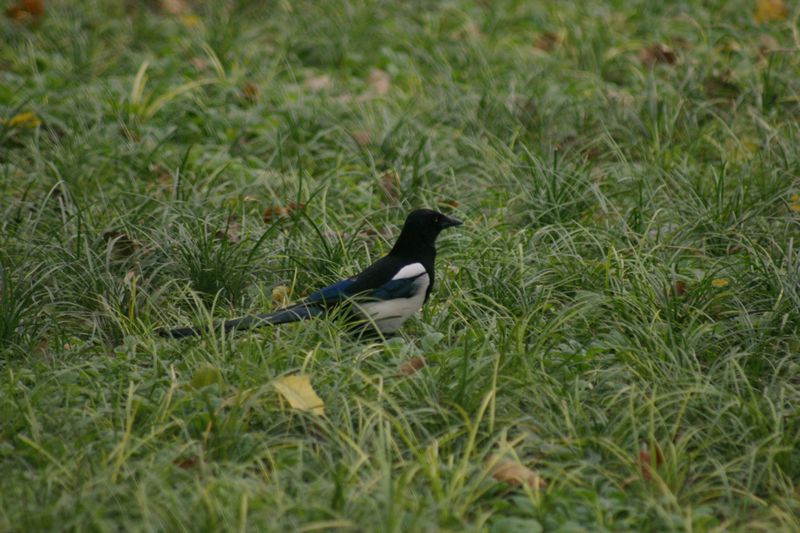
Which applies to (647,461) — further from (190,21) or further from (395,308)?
(190,21)

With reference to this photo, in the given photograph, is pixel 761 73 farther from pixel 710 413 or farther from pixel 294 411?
pixel 294 411

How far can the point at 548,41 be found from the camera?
7.14 m

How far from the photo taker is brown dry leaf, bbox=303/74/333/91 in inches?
248

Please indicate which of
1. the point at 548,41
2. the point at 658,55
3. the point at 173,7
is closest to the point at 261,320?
the point at 658,55

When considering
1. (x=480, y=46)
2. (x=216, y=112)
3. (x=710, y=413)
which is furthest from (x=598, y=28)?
(x=710, y=413)

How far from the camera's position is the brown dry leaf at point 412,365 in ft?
11.2

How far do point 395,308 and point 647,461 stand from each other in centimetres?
118

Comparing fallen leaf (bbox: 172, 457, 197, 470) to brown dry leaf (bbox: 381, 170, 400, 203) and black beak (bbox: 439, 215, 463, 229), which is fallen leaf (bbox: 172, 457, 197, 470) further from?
brown dry leaf (bbox: 381, 170, 400, 203)

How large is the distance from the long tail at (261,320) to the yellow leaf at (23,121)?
226 centimetres

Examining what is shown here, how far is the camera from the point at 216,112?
5.86 m

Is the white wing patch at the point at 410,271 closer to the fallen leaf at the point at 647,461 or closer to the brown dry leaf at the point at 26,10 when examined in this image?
the fallen leaf at the point at 647,461

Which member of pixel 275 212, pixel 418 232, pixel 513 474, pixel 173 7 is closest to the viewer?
pixel 513 474

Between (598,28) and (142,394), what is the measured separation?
4631mm

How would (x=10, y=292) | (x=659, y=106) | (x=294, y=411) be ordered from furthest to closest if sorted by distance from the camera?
(x=659, y=106), (x=10, y=292), (x=294, y=411)
